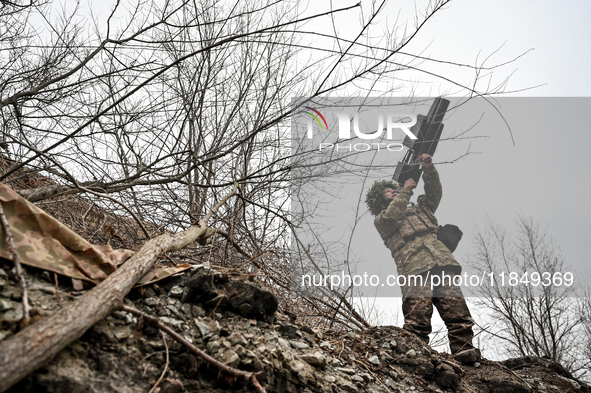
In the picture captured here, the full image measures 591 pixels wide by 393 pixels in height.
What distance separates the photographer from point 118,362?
1.22 meters

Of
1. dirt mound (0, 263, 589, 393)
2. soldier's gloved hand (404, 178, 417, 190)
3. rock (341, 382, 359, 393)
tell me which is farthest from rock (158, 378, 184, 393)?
soldier's gloved hand (404, 178, 417, 190)

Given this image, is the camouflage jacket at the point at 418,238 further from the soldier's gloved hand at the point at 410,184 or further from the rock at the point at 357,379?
the rock at the point at 357,379

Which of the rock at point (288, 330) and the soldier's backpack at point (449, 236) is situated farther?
the soldier's backpack at point (449, 236)

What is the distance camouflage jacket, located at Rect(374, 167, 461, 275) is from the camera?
5.12 m

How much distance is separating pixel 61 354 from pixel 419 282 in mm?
4795

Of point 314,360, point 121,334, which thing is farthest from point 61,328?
point 314,360

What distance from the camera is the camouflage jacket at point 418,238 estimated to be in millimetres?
5117

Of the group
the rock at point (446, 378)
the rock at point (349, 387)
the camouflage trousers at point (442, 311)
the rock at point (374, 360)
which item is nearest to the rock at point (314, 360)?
the rock at point (349, 387)

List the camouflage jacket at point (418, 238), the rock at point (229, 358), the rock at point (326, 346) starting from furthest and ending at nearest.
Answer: the camouflage jacket at point (418, 238)
the rock at point (326, 346)
the rock at point (229, 358)

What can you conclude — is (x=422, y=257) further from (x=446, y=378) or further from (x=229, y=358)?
(x=229, y=358)

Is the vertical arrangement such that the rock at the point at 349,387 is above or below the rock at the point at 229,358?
below

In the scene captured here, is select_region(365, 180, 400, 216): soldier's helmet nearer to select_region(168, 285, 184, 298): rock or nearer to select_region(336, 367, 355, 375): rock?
select_region(336, 367, 355, 375): rock

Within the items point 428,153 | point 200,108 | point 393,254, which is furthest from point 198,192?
point 428,153

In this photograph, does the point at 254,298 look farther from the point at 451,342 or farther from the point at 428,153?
the point at 428,153
